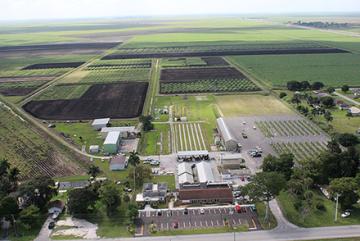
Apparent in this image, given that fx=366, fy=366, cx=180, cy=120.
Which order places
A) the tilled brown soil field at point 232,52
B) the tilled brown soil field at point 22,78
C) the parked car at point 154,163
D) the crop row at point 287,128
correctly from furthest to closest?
the tilled brown soil field at point 232,52 < the tilled brown soil field at point 22,78 < the crop row at point 287,128 < the parked car at point 154,163

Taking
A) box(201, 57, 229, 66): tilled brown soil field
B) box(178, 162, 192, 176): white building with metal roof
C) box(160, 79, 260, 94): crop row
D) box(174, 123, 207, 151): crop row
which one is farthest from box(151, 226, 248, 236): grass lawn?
box(201, 57, 229, 66): tilled brown soil field

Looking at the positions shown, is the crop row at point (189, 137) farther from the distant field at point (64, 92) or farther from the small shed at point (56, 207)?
the distant field at point (64, 92)

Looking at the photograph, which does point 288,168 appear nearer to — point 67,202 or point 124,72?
point 67,202

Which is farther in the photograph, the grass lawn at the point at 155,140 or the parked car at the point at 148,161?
the grass lawn at the point at 155,140

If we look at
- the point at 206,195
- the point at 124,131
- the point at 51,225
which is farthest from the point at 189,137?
the point at 51,225

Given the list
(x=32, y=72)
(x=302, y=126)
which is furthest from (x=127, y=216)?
(x=32, y=72)

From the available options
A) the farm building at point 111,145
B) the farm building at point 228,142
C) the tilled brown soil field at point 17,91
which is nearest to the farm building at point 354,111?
the farm building at point 228,142
